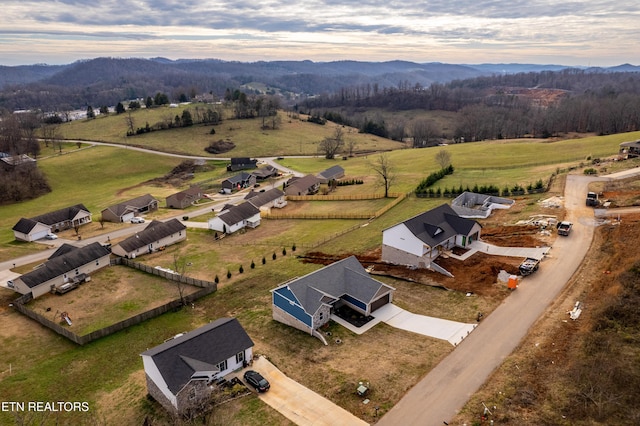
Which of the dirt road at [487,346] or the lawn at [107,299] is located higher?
the dirt road at [487,346]

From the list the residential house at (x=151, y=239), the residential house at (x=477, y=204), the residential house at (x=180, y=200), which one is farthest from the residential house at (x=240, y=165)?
the residential house at (x=477, y=204)

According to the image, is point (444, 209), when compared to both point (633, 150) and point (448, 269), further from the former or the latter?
point (633, 150)

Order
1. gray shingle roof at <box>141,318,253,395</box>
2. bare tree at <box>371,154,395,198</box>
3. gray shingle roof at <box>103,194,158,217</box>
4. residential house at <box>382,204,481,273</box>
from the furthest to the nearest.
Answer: bare tree at <box>371,154,395,198</box>, gray shingle roof at <box>103,194,158,217</box>, residential house at <box>382,204,481,273</box>, gray shingle roof at <box>141,318,253,395</box>

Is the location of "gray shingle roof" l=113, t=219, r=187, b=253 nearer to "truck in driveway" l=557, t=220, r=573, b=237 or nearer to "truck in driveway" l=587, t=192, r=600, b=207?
"truck in driveway" l=557, t=220, r=573, b=237

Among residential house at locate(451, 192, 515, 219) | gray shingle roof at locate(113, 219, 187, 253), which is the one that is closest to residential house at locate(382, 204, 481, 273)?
residential house at locate(451, 192, 515, 219)

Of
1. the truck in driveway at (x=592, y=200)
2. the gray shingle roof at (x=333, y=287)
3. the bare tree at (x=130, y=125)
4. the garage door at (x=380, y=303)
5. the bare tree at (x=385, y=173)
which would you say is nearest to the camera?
the gray shingle roof at (x=333, y=287)

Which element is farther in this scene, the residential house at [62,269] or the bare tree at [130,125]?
the bare tree at [130,125]

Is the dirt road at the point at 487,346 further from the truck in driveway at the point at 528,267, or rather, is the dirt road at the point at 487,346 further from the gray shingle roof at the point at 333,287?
the gray shingle roof at the point at 333,287
